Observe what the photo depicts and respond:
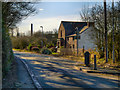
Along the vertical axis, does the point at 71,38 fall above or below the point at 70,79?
above

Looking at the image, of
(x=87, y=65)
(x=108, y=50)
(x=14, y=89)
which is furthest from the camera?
(x=108, y=50)

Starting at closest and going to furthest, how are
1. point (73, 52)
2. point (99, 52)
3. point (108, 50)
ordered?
1. point (108, 50)
2. point (99, 52)
3. point (73, 52)

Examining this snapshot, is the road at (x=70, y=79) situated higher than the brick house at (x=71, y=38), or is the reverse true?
the brick house at (x=71, y=38)

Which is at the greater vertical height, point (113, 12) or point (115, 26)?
point (113, 12)

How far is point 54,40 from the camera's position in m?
51.1

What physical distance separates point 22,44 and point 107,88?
45.6 m

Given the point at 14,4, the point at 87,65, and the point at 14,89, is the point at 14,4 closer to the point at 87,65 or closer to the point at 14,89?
the point at 87,65

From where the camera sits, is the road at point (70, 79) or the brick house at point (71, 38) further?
the brick house at point (71, 38)

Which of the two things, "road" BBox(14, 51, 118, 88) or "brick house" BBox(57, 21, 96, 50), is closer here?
"road" BBox(14, 51, 118, 88)

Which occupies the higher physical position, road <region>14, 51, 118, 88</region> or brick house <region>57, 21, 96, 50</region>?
brick house <region>57, 21, 96, 50</region>

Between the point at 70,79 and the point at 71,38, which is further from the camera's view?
the point at 71,38


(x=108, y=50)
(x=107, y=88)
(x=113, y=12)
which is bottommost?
(x=107, y=88)

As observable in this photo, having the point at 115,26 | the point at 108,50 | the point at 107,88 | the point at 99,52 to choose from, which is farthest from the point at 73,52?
the point at 107,88

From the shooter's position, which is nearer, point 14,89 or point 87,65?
point 14,89
